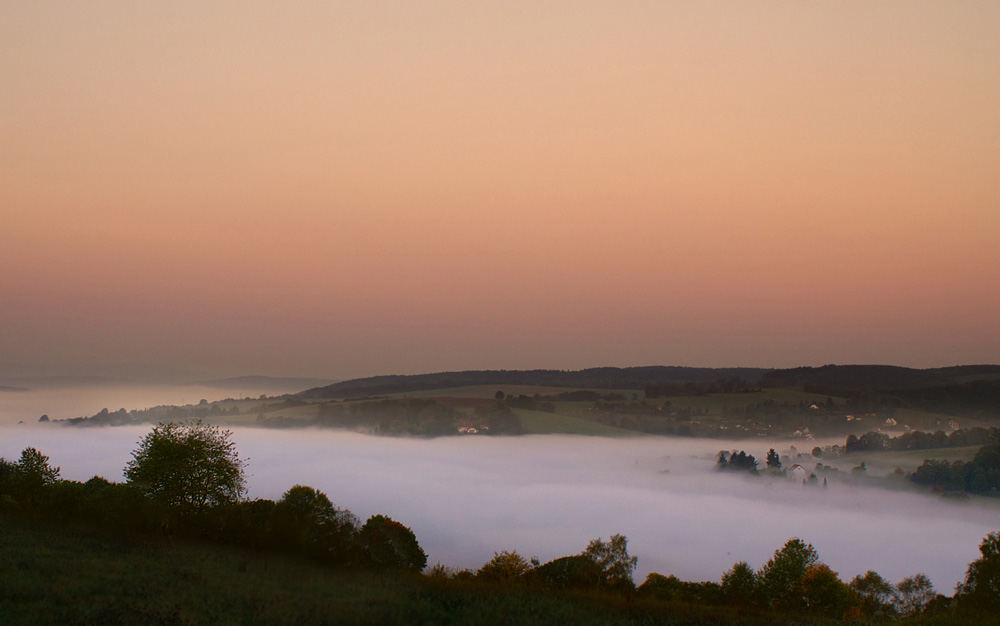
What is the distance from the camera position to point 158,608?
23.7m

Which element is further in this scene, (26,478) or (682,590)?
(682,590)

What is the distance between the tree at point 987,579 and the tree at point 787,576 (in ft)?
49.6

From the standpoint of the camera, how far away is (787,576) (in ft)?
247

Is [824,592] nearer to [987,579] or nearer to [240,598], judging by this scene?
[987,579]

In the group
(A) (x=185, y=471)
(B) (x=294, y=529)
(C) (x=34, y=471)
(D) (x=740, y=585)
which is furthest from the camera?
(D) (x=740, y=585)

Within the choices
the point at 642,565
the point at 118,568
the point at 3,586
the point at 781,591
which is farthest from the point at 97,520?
the point at 642,565

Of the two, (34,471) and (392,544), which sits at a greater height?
(34,471)

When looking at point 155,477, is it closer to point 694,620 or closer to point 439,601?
point 439,601

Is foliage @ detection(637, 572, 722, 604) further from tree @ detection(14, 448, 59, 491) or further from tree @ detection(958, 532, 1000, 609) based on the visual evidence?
tree @ detection(14, 448, 59, 491)

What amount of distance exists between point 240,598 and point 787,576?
215 feet

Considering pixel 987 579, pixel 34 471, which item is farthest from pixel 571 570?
pixel 34 471

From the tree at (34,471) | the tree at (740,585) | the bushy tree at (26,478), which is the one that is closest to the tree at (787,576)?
the tree at (740,585)

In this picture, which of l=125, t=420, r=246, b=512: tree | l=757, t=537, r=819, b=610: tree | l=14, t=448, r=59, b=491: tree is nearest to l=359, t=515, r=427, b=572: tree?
l=125, t=420, r=246, b=512: tree

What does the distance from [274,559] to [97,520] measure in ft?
52.1
